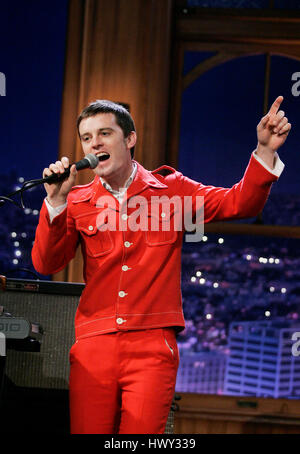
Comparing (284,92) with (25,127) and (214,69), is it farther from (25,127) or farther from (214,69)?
(25,127)

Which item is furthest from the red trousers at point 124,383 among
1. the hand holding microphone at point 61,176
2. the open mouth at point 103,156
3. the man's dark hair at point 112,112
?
the man's dark hair at point 112,112

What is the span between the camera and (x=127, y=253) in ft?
5.90

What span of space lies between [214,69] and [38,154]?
1040 millimetres

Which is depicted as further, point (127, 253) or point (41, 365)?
point (41, 365)

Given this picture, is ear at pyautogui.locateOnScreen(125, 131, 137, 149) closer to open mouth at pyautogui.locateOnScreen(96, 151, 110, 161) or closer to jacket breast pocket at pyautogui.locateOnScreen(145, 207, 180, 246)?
open mouth at pyautogui.locateOnScreen(96, 151, 110, 161)

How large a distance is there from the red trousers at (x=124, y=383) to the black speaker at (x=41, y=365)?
603 mm

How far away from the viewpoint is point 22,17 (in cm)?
341

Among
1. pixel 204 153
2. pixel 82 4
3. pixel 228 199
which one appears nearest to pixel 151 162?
pixel 204 153

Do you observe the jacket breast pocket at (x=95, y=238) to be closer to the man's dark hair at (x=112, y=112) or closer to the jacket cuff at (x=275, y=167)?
the man's dark hair at (x=112, y=112)

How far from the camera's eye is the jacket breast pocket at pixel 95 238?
5.96 feet

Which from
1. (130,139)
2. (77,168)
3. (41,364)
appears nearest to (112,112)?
(130,139)

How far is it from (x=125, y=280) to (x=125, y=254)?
0.08 m

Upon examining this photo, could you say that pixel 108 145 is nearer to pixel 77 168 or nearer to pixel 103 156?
pixel 103 156

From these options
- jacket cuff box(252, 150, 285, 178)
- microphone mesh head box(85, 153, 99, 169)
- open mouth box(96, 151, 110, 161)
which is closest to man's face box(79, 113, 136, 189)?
open mouth box(96, 151, 110, 161)
